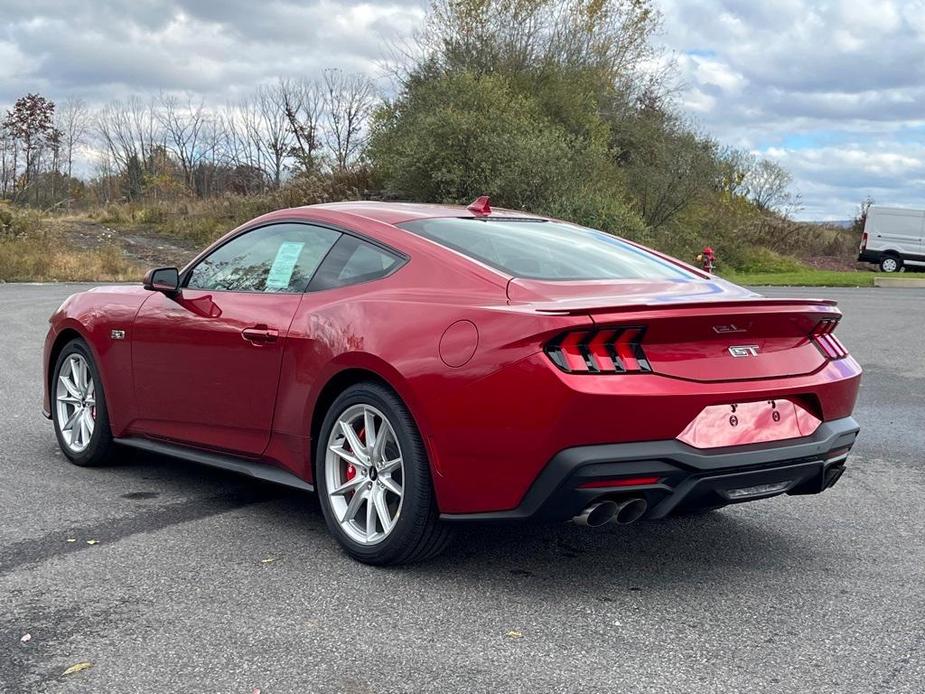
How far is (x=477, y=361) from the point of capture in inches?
139

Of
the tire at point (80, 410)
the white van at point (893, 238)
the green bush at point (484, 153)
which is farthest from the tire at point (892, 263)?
the tire at point (80, 410)

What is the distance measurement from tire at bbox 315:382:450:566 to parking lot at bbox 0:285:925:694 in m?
0.12

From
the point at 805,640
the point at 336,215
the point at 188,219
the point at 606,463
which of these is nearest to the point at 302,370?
the point at 336,215

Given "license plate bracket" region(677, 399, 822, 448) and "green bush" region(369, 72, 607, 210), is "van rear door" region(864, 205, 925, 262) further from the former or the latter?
"license plate bracket" region(677, 399, 822, 448)

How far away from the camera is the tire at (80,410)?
220 inches

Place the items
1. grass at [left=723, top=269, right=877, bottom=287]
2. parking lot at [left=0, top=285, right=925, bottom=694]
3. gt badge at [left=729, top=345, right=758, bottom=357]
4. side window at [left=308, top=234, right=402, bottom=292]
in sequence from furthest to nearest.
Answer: grass at [left=723, top=269, right=877, bottom=287] < side window at [left=308, top=234, right=402, bottom=292] < gt badge at [left=729, top=345, right=758, bottom=357] < parking lot at [left=0, top=285, right=925, bottom=694]

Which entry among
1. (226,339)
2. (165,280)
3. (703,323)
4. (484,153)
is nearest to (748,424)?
(703,323)

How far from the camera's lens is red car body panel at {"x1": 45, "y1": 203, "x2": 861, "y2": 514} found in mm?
3396

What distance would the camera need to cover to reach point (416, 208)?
4.79 m

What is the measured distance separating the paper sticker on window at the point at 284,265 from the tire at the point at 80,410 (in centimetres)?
152

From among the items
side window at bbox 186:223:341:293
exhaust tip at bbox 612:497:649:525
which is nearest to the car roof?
side window at bbox 186:223:341:293

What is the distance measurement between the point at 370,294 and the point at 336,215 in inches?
25.8

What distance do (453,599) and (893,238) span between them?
37649 millimetres

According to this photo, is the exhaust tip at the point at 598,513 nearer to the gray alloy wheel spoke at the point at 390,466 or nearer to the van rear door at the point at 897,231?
the gray alloy wheel spoke at the point at 390,466
